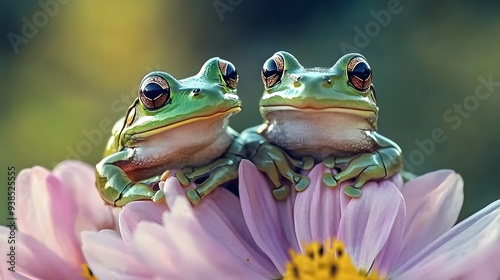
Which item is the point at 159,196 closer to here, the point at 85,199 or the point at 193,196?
the point at 193,196

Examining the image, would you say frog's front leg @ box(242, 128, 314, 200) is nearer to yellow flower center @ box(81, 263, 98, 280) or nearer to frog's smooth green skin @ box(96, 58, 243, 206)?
frog's smooth green skin @ box(96, 58, 243, 206)

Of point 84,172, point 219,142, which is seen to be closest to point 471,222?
point 219,142

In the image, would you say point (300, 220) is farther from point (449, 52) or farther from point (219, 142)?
point (449, 52)

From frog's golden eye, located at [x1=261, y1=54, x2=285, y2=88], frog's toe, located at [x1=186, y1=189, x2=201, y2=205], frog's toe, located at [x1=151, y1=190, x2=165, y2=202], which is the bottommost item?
frog's toe, located at [x1=186, y1=189, x2=201, y2=205]

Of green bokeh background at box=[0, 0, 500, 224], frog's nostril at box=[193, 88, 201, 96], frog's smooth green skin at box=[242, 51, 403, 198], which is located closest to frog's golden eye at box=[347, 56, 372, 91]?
frog's smooth green skin at box=[242, 51, 403, 198]

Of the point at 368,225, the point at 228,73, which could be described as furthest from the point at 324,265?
the point at 228,73

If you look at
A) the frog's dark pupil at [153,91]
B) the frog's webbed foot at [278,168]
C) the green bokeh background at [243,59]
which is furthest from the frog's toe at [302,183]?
the green bokeh background at [243,59]
